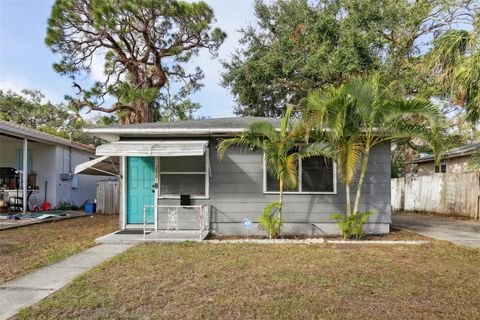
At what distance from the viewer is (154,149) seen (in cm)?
847

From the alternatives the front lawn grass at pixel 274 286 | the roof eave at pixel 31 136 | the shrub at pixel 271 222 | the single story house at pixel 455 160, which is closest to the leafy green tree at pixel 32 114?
the roof eave at pixel 31 136

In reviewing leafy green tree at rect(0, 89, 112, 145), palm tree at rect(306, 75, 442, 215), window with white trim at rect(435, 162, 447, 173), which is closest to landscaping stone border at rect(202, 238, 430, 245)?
palm tree at rect(306, 75, 442, 215)

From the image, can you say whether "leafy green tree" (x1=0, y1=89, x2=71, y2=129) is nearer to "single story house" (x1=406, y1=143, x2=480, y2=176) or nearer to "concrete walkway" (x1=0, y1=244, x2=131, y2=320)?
"concrete walkway" (x1=0, y1=244, x2=131, y2=320)

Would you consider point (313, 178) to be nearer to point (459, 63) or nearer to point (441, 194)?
point (459, 63)

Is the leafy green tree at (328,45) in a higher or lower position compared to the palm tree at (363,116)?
higher

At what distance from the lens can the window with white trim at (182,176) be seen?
932 cm

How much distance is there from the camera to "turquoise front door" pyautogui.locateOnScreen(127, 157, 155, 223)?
9.64 m

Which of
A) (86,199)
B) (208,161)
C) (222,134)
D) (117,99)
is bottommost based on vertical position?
(86,199)

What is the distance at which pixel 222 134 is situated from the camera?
9.23 m

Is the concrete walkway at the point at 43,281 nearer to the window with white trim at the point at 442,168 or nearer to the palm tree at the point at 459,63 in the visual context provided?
the palm tree at the point at 459,63

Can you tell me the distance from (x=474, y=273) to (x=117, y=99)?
1939 cm

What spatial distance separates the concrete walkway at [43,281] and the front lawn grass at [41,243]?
27 centimetres

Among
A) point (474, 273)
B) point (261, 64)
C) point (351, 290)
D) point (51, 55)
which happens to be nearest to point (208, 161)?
point (351, 290)

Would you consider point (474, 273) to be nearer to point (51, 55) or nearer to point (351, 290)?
point (351, 290)
